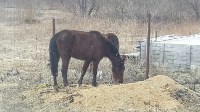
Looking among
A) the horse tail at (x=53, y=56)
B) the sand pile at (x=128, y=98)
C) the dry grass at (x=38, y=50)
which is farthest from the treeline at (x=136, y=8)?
the sand pile at (x=128, y=98)

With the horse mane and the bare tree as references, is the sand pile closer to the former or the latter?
the horse mane

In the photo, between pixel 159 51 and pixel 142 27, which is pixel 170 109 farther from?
pixel 142 27

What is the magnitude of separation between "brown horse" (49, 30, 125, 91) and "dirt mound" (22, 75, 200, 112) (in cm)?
123

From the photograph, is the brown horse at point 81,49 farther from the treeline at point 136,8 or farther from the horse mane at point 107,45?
the treeline at point 136,8

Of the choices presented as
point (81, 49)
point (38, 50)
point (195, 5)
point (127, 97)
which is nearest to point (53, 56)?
point (81, 49)

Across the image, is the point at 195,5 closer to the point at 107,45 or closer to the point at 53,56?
the point at 107,45

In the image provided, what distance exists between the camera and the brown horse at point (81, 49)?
458 inches

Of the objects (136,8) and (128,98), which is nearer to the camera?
(128,98)

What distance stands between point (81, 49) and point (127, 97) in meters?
2.59

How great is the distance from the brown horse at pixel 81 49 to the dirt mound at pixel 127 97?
1.23 metres

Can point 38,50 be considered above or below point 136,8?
below

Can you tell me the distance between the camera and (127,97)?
9.73 m

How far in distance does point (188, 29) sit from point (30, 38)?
7.91m

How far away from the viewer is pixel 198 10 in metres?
35.2
